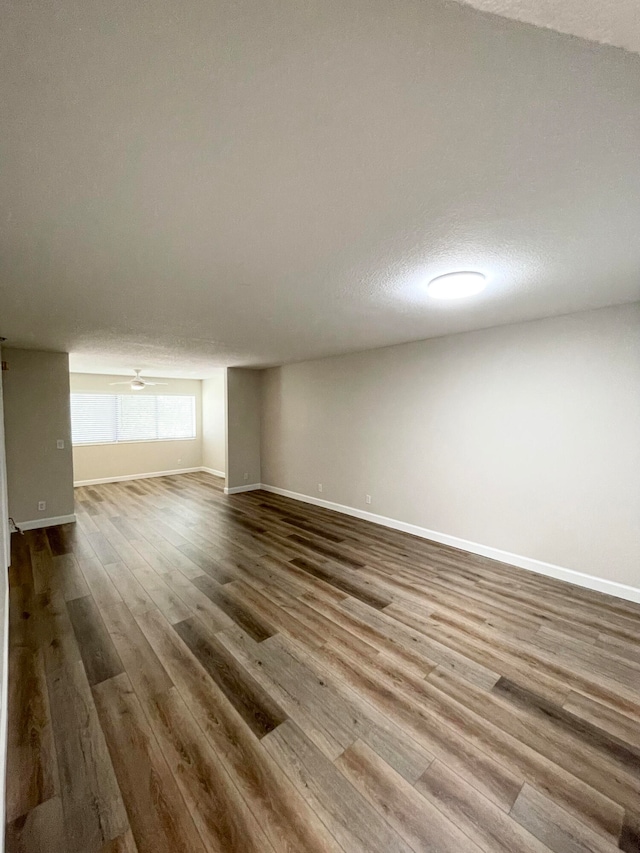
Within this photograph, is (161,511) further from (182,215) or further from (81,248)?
(182,215)

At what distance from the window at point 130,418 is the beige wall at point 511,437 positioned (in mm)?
4928

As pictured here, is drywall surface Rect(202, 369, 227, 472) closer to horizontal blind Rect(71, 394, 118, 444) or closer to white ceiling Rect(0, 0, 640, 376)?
horizontal blind Rect(71, 394, 118, 444)

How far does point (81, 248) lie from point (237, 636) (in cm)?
260

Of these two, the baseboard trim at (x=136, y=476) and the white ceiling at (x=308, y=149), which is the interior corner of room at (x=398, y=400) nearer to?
the white ceiling at (x=308, y=149)

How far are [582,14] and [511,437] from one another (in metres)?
3.38

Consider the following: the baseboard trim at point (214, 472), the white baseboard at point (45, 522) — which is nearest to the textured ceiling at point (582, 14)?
the white baseboard at point (45, 522)

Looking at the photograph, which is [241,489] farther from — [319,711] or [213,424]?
[319,711]

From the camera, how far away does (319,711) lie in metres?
1.78

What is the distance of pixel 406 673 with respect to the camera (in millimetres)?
2049

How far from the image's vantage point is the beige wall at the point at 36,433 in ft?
14.9

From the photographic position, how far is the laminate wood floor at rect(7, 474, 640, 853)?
129 cm

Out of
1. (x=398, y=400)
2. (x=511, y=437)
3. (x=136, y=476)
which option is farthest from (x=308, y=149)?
(x=136, y=476)

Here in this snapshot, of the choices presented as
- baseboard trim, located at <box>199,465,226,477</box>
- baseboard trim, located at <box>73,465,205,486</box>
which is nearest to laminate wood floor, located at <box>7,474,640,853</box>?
baseboard trim, located at <box>73,465,205,486</box>

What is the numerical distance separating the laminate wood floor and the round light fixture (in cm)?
238
